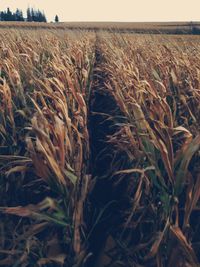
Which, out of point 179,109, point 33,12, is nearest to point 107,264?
point 179,109

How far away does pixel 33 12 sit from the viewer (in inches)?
2638

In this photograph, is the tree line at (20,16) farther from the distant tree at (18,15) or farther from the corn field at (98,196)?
the corn field at (98,196)

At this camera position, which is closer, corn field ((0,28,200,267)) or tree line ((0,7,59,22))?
corn field ((0,28,200,267))

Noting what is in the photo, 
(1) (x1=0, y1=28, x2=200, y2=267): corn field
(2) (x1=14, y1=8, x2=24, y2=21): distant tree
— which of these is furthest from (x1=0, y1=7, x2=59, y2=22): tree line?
(1) (x1=0, y1=28, x2=200, y2=267): corn field

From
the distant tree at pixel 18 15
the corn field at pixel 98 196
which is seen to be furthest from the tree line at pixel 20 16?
the corn field at pixel 98 196

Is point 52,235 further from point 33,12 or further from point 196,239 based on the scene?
point 33,12

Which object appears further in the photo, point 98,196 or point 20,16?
point 20,16

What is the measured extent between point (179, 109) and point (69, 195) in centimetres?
136

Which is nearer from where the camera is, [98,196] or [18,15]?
[98,196]

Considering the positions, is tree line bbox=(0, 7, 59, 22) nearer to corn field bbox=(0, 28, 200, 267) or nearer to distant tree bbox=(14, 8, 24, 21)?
distant tree bbox=(14, 8, 24, 21)

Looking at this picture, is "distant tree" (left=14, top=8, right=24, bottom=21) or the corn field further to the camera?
"distant tree" (left=14, top=8, right=24, bottom=21)

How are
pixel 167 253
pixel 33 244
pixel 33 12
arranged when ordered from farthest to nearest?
pixel 33 12 → pixel 33 244 → pixel 167 253

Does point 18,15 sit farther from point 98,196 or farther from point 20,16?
point 98,196

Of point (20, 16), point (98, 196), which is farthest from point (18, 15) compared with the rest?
point (98, 196)
